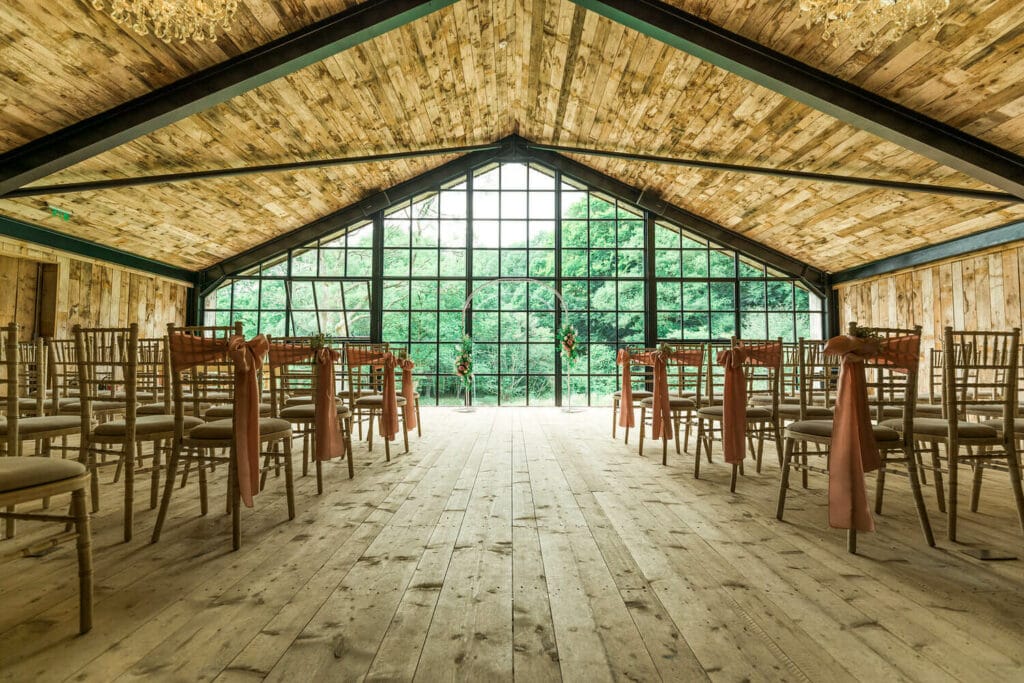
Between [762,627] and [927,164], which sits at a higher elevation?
[927,164]

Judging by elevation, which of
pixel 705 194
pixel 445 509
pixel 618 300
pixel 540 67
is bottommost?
pixel 445 509

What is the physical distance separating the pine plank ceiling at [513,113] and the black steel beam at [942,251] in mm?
134

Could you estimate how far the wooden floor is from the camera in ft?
4.64

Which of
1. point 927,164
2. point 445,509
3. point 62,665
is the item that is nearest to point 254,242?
point 445,509

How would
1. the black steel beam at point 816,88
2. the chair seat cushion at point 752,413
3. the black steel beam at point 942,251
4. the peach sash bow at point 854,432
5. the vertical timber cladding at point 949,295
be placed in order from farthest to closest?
the vertical timber cladding at point 949,295, the black steel beam at point 942,251, the black steel beam at point 816,88, the chair seat cushion at point 752,413, the peach sash bow at point 854,432

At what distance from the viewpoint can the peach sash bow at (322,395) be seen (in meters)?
3.29

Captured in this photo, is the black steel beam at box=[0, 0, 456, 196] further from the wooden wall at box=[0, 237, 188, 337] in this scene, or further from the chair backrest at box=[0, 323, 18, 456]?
the chair backrest at box=[0, 323, 18, 456]

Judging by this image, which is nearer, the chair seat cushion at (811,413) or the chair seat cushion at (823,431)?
the chair seat cushion at (823,431)

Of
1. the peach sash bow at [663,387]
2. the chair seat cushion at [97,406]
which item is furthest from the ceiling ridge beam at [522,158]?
the chair seat cushion at [97,406]

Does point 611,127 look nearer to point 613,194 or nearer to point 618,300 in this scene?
point 613,194

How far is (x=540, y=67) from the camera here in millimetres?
7352

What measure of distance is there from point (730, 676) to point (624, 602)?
0.46 m

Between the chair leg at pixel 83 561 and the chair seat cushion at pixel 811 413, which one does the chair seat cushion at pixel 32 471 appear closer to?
the chair leg at pixel 83 561

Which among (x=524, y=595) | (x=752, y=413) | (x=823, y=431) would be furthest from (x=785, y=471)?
(x=524, y=595)
